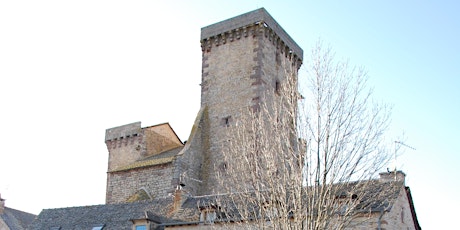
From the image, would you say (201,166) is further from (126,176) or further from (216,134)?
(126,176)

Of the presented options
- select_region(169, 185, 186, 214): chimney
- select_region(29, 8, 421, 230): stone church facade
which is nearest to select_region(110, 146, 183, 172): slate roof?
select_region(29, 8, 421, 230): stone church facade

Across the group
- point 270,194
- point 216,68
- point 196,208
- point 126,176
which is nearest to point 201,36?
point 216,68

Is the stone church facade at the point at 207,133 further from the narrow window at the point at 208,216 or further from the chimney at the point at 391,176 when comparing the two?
the chimney at the point at 391,176

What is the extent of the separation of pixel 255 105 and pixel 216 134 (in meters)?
2.92

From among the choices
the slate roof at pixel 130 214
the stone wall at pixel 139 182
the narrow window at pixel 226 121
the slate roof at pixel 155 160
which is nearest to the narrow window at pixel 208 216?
the slate roof at pixel 130 214

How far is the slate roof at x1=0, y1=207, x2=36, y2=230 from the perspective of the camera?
3839cm

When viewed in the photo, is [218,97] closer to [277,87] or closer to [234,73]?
[234,73]

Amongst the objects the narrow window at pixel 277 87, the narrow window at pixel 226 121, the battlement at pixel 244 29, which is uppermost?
the battlement at pixel 244 29

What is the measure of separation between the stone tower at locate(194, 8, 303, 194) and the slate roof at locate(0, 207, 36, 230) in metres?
14.4

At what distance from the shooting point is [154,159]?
34188 mm

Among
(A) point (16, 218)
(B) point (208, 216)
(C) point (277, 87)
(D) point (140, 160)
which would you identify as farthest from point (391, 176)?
(A) point (16, 218)

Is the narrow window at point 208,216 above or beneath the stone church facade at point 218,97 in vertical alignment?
beneath

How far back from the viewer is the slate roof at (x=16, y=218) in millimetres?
38394

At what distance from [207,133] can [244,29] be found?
20.4ft
